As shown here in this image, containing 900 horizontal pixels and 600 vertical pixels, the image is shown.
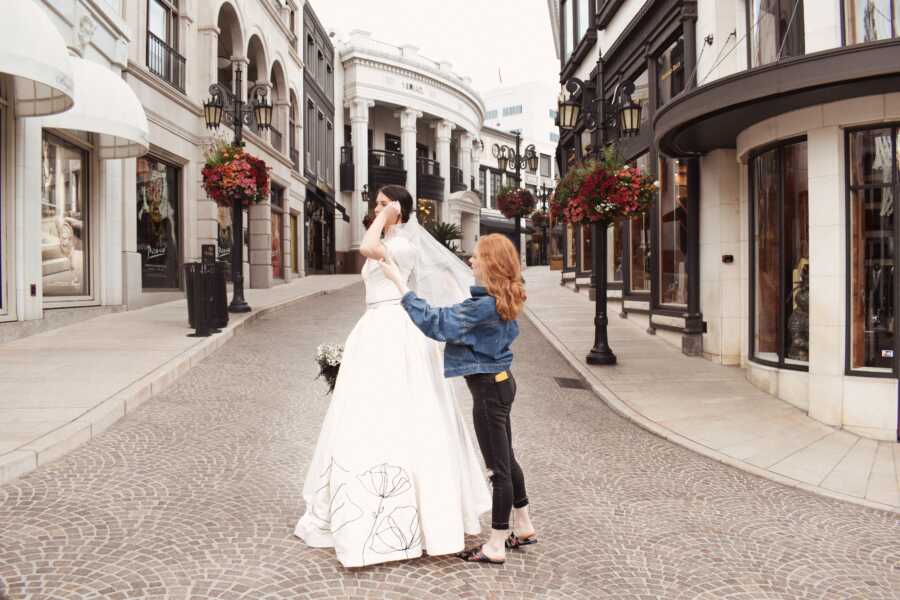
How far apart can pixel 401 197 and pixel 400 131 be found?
4017cm

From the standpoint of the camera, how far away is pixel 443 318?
347cm

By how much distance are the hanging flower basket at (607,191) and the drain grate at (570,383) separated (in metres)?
2.44

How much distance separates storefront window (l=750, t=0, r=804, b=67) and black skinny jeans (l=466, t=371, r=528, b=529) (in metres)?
6.91

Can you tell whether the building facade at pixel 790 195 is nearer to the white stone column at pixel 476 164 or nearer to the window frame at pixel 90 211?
the window frame at pixel 90 211

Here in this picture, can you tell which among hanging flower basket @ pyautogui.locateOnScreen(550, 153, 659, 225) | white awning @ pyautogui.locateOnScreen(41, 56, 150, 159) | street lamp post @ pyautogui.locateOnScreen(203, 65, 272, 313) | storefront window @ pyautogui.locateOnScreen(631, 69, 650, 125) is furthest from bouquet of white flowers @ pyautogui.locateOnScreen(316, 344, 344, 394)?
storefront window @ pyautogui.locateOnScreen(631, 69, 650, 125)

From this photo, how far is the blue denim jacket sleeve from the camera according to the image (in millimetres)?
3436

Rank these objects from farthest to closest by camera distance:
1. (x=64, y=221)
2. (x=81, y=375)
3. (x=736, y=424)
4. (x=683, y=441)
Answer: (x=64, y=221) < (x=81, y=375) < (x=736, y=424) < (x=683, y=441)

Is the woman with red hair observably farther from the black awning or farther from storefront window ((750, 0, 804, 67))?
storefront window ((750, 0, 804, 67))

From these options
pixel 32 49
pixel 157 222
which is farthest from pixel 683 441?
pixel 157 222

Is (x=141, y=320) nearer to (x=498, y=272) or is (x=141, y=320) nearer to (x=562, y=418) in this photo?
(x=562, y=418)

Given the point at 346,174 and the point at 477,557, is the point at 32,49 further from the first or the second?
the point at 346,174

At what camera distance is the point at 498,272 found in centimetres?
350

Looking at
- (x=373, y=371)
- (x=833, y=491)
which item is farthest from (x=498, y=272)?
(x=833, y=491)

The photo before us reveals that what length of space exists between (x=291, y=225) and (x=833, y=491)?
85.5ft
